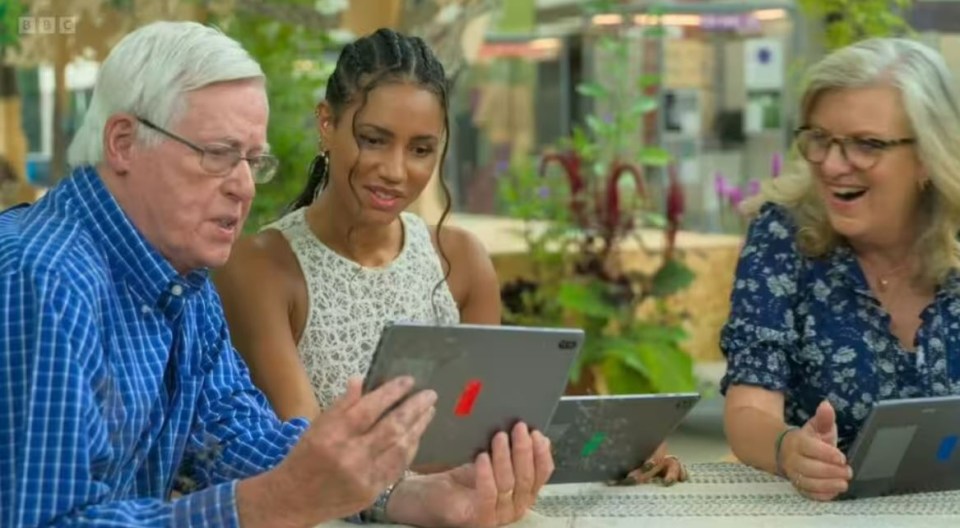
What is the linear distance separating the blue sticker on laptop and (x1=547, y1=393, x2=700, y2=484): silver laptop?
0.39 m

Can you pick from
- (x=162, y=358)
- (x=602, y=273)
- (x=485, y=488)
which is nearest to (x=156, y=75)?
(x=162, y=358)

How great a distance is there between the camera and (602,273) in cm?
588

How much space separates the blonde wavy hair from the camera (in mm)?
2760

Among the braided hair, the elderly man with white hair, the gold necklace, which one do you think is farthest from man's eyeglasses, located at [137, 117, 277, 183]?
the gold necklace

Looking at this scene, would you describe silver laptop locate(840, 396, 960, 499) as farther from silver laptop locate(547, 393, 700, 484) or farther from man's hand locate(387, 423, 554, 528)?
man's hand locate(387, 423, 554, 528)

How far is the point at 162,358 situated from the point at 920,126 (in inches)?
55.6


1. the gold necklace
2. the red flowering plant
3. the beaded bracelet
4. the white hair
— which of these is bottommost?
the red flowering plant

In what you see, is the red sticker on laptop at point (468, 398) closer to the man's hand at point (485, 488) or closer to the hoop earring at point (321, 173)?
the man's hand at point (485, 488)

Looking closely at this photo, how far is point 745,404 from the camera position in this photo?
9.14 ft

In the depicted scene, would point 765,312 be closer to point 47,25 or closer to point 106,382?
point 106,382

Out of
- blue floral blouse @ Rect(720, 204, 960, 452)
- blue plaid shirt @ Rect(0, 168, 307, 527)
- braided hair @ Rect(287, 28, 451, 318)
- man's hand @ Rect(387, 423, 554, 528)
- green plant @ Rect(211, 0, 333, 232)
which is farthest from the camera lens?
green plant @ Rect(211, 0, 333, 232)

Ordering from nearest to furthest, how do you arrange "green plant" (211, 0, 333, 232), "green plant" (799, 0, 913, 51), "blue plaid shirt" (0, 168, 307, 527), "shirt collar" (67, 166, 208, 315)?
"blue plaid shirt" (0, 168, 307, 527), "shirt collar" (67, 166, 208, 315), "green plant" (211, 0, 333, 232), "green plant" (799, 0, 913, 51)

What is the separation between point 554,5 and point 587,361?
164cm

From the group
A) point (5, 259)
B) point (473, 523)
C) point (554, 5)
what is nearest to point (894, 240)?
point (473, 523)
